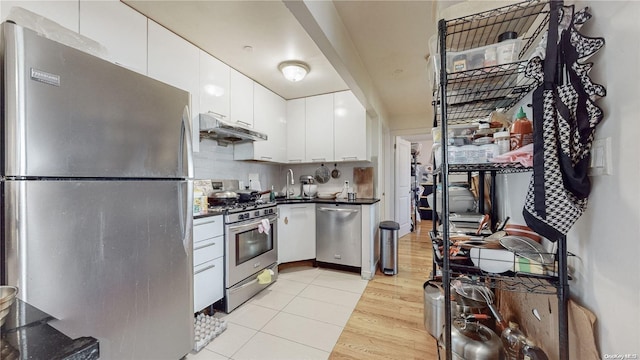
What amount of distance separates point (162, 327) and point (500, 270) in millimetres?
1728

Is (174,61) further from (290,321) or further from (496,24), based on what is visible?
(290,321)

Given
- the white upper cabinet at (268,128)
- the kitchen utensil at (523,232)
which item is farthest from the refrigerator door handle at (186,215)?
the kitchen utensil at (523,232)

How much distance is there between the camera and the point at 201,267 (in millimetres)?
1827

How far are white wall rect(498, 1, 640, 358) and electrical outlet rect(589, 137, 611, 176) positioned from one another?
1cm

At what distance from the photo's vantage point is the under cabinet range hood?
2174 mm

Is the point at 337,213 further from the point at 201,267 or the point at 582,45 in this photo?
the point at 582,45

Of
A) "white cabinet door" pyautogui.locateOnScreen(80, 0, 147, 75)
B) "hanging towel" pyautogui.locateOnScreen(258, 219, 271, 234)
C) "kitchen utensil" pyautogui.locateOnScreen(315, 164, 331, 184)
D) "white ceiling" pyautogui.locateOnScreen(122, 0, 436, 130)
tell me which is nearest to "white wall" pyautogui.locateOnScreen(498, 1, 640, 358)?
"white ceiling" pyautogui.locateOnScreen(122, 0, 436, 130)

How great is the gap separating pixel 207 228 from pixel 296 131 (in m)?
2.03

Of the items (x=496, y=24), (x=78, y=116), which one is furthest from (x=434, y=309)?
(x=78, y=116)

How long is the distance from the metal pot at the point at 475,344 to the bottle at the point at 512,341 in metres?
A: 0.09

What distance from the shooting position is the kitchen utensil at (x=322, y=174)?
144 inches

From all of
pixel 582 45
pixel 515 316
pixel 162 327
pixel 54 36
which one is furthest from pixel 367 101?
pixel 162 327

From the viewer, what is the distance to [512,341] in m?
1.07

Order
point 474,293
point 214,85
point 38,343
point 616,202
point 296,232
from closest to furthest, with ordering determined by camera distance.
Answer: point 38,343, point 616,202, point 474,293, point 214,85, point 296,232
